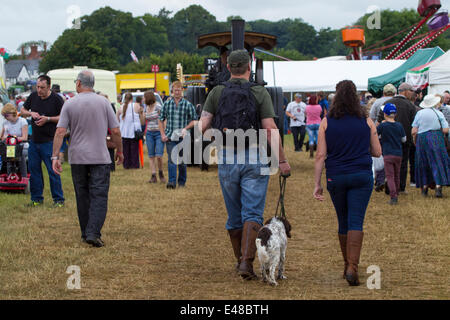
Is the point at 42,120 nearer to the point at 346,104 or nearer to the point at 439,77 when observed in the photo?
the point at 346,104

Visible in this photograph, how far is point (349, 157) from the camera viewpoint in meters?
6.25

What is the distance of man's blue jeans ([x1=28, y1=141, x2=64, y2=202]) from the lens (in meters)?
10.7

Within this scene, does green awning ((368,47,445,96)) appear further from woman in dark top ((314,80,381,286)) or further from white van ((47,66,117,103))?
woman in dark top ((314,80,381,286))

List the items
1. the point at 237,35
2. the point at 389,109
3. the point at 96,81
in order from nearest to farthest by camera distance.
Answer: the point at 389,109 < the point at 237,35 < the point at 96,81

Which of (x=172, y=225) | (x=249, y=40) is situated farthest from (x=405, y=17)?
(x=172, y=225)

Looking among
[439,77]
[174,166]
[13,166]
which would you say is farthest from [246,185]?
[439,77]

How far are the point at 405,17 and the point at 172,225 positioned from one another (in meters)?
100.0

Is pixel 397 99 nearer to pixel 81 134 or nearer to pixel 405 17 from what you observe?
pixel 81 134

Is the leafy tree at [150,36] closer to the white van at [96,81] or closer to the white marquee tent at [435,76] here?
the white van at [96,81]

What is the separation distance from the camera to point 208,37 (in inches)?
609

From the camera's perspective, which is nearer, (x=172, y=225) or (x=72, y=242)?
(x=72, y=242)

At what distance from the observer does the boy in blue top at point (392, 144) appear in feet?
38.5

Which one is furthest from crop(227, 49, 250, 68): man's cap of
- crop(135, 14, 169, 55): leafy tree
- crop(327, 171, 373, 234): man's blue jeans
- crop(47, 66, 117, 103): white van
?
crop(135, 14, 169, 55): leafy tree

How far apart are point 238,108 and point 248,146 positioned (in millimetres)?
366
